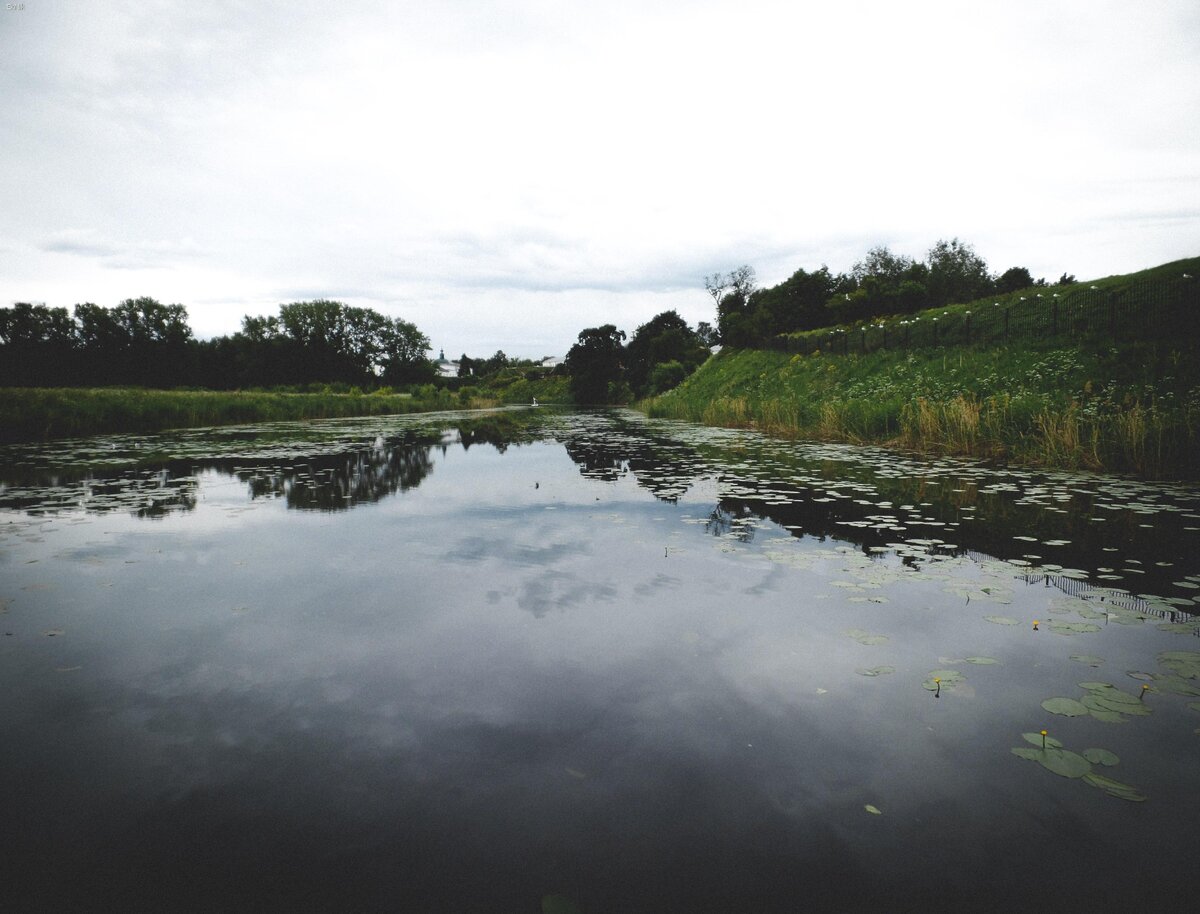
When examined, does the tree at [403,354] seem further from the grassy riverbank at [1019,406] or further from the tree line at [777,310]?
the grassy riverbank at [1019,406]

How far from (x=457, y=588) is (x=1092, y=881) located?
13.0 ft

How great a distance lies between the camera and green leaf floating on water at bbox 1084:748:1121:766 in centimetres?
233

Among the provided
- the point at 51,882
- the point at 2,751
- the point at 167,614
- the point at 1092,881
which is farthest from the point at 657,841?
the point at 167,614

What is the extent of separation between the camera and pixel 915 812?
2119 millimetres

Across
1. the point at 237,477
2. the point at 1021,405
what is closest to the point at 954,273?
the point at 1021,405

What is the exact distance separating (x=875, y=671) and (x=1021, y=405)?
11.2 m

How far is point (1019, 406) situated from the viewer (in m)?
11.5

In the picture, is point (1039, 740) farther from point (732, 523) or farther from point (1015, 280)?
point (1015, 280)

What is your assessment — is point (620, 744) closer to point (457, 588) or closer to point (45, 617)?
point (457, 588)

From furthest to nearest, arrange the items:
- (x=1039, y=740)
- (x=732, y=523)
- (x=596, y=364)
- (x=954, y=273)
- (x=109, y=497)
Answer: (x=596, y=364) → (x=954, y=273) → (x=109, y=497) → (x=732, y=523) → (x=1039, y=740)

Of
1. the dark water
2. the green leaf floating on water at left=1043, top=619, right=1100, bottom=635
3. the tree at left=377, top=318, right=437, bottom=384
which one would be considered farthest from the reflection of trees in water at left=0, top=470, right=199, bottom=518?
the tree at left=377, top=318, right=437, bottom=384

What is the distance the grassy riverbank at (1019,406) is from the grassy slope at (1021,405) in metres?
0.03

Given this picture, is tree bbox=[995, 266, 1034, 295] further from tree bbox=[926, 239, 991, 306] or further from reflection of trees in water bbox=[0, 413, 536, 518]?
reflection of trees in water bbox=[0, 413, 536, 518]

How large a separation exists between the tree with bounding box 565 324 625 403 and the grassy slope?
1734 inches
